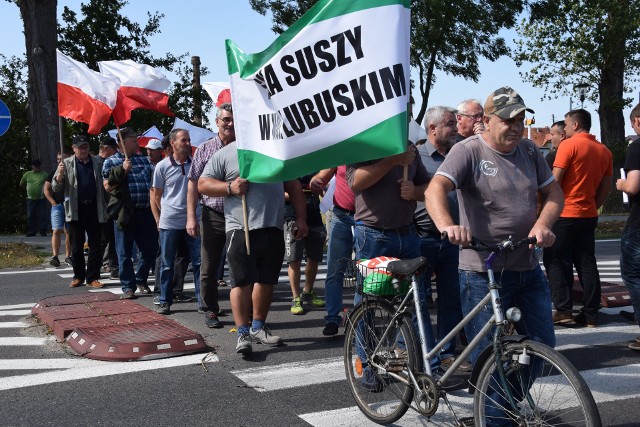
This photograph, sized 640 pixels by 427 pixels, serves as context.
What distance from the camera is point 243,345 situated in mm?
6461

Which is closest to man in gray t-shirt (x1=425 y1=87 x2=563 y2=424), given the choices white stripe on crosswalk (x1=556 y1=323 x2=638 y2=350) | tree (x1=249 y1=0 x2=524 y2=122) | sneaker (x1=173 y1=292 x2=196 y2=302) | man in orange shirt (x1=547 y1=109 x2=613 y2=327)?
white stripe on crosswalk (x1=556 y1=323 x2=638 y2=350)

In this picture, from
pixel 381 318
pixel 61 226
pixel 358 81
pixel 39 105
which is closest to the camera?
pixel 381 318

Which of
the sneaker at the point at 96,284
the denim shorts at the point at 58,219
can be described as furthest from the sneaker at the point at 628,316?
the denim shorts at the point at 58,219

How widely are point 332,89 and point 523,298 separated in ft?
6.33

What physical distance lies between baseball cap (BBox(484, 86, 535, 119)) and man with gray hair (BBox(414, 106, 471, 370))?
189 cm

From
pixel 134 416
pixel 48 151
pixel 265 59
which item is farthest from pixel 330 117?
pixel 48 151

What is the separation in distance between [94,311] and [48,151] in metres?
12.6

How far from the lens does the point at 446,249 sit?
6332 millimetres

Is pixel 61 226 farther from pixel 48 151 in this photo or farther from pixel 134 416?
pixel 134 416

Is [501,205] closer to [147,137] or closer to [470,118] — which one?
[470,118]

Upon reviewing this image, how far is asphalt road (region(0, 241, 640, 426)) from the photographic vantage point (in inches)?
196

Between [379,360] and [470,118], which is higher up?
[470,118]

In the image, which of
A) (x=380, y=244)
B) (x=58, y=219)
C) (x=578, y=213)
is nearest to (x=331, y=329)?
(x=380, y=244)

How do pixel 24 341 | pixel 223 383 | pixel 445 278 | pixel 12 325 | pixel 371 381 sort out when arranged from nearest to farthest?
1. pixel 371 381
2. pixel 223 383
3. pixel 445 278
4. pixel 24 341
5. pixel 12 325
